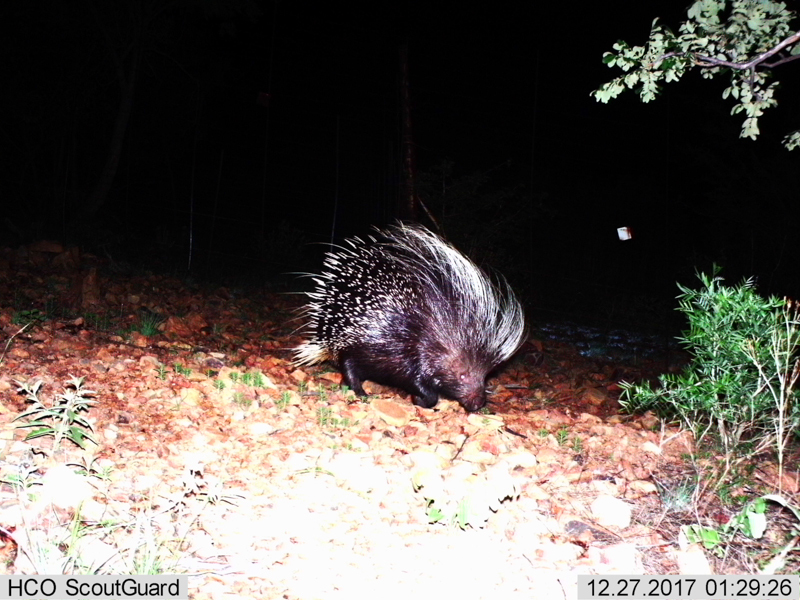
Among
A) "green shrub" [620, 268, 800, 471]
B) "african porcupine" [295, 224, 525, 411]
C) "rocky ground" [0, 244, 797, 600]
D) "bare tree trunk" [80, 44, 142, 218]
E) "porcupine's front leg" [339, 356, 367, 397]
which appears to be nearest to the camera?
"rocky ground" [0, 244, 797, 600]

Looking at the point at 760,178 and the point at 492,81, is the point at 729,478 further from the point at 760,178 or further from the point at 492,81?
the point at 760,178

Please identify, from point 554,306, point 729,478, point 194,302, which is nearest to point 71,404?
point 729,478

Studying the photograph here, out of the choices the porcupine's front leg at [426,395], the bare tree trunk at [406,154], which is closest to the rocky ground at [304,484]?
the porcupine's front leg at [426,395]

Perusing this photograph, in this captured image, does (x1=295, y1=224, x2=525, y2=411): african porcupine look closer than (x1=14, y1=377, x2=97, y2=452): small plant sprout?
No

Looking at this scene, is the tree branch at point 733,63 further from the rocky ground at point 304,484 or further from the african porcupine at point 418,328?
the african porcupine at point 418,328

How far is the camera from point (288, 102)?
12984 millimetres

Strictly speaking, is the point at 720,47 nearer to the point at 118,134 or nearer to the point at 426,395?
the point at 426,395

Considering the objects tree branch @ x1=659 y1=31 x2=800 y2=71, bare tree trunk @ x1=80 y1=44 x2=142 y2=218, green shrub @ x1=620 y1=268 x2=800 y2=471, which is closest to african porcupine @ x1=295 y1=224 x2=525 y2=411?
green shrub @ x1=620 y1=268 x2=800 y2=471

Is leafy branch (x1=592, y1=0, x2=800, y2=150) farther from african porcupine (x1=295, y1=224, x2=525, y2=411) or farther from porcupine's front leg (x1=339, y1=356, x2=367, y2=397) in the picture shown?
porcupine's front leg (x1=339, y1=356, x2=367, y2=397)

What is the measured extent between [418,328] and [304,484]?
2.40 metres

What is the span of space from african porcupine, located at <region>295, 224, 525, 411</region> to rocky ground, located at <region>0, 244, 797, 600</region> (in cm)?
31

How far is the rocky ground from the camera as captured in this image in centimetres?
217

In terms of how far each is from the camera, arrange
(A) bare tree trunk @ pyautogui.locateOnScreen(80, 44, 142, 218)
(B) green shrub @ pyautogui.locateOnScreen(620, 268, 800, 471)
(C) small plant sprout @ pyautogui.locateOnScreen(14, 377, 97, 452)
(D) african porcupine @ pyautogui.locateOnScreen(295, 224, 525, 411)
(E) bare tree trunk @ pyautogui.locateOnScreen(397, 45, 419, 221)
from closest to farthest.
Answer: (C) small plant sprout @ pyautogui.locateOnScreen(14, 377, 97, 452) → (B) green shrub @ pyautogui.locateOnScreen(620, 268, 800, 471) → (D) african porcupine @ pyautogui.locateOnScreen(295, 224, 525, 411) → (E) bare tree trunk @ pyautogui.locateOnScreen(397, 45, 419, 221) → (A) bare tree trunk @ pyautogui.locateOnScreen(80, 44, 142, 218)

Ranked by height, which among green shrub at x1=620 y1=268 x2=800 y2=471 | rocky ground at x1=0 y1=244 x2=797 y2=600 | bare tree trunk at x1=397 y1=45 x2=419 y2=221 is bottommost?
rocky ground at x1=0 y1=244 x2=797 y2=600
